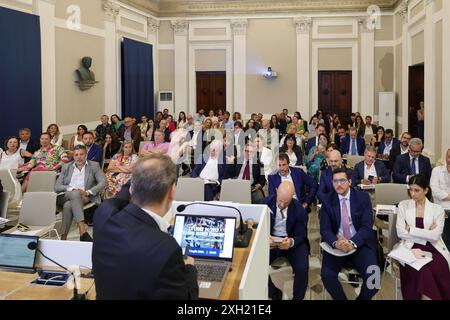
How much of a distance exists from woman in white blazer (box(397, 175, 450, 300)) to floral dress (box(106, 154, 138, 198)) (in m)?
3.76

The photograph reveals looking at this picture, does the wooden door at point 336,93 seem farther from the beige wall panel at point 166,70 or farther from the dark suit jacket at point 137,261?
the dark suit jacket at point 137,261

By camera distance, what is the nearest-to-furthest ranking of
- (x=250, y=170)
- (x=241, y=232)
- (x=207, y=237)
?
(x=207, y=237), (x=241, y=232), (x=250, y=170)

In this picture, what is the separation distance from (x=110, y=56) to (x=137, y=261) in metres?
10.7

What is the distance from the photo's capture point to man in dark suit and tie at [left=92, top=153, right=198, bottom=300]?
1717 millimetres

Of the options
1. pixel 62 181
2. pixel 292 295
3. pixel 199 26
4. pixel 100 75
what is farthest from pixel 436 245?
pixel 199 26

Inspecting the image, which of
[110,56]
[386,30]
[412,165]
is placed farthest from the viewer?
[386,30]

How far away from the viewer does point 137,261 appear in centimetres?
172

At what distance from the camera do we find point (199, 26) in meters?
14.4

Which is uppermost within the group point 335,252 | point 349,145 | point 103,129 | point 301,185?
point 103,129

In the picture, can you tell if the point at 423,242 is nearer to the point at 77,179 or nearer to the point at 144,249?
the point at 144,249

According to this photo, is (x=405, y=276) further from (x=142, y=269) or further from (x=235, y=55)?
(x=235, y=55)

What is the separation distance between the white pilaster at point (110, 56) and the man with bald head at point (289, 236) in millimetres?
8301

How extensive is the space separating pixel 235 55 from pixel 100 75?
15.7 feet

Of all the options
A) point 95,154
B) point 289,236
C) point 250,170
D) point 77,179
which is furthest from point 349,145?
point 77,179
